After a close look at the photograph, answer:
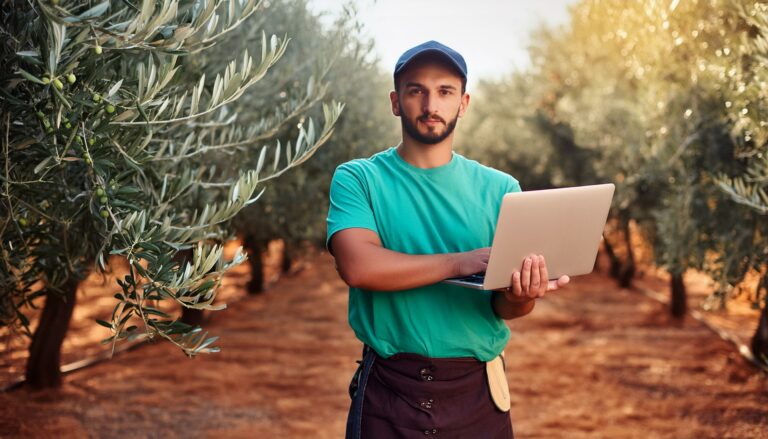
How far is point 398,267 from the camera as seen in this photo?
261 centimetres

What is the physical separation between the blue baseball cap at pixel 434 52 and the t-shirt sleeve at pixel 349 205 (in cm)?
45

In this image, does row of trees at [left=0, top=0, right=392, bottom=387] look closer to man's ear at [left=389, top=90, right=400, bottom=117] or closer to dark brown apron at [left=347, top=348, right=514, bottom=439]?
man's ear at [left=389, top=90, right=400, bottom=117]

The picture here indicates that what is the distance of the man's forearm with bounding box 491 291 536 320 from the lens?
2.72 meters

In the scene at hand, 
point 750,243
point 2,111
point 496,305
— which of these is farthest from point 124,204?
point 750,243

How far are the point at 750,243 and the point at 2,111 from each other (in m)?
6.85

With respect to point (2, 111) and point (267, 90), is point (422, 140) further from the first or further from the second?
point (267, 90)

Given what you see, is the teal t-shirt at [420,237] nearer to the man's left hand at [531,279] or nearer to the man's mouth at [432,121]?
the man's mouth at [432,121]

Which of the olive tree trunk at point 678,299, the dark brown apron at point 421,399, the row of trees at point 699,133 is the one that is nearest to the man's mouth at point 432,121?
the dark brown apron at point 421,399

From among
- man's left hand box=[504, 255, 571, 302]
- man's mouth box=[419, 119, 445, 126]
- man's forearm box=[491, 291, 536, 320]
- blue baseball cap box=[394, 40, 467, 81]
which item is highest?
blue baseball cap box=[394, 40, 467, 81]

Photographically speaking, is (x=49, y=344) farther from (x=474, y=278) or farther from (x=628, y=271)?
(x=628, y=271)

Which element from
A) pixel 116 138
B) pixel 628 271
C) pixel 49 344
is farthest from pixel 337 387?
pixel 628 271

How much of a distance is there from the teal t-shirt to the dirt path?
564 centimetres

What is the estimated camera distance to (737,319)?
14.2 m

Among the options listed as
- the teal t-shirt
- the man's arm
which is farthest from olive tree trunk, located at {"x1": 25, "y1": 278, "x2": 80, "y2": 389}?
the man's arm
